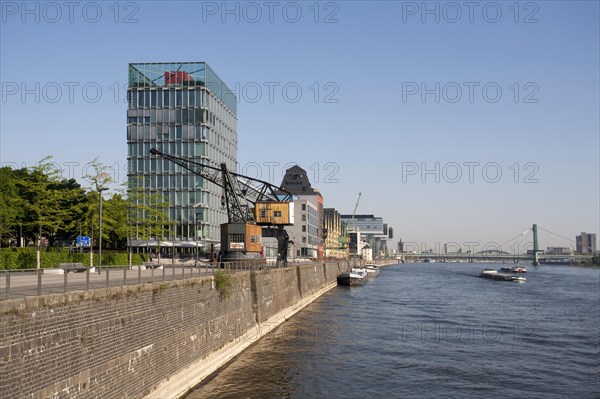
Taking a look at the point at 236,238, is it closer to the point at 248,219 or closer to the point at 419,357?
the point at 248,219

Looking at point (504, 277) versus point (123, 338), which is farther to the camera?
point (504, 277)

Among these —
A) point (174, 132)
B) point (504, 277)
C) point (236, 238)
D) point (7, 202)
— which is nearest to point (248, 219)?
point (236, 238)

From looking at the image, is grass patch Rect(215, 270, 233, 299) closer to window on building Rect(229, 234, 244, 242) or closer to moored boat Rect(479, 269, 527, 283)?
window on building Rect(229, 234, 244, 242)

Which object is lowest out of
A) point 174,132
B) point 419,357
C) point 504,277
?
point 504,277

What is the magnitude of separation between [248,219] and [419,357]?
4775 cm

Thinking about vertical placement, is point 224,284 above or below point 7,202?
below

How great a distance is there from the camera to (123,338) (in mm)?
21797

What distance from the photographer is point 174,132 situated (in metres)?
115

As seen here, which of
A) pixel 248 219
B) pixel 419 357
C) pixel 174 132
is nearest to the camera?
pixel 419 357

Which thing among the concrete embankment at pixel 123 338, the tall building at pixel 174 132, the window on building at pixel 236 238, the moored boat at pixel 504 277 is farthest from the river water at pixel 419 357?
the moored boat at pixel 504 277

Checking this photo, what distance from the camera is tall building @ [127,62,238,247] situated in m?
115

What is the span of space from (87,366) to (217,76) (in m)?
111

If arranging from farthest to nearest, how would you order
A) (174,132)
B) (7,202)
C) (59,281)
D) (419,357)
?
(174,132), (7,202), (419,357), (59,281)

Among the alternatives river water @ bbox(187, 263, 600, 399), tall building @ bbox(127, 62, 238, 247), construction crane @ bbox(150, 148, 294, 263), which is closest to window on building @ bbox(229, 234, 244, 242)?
construction crane @ bbox(150, 148, 294, 263)
